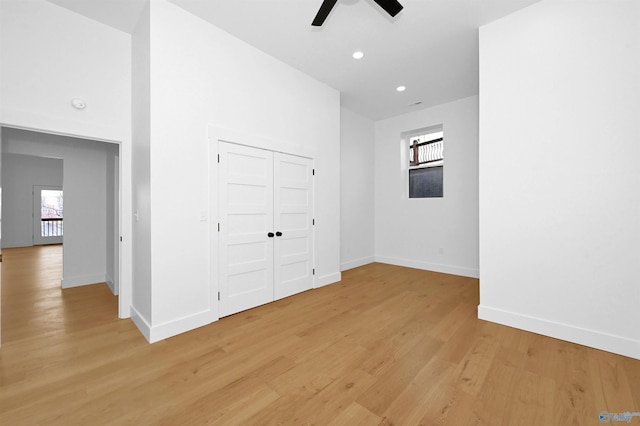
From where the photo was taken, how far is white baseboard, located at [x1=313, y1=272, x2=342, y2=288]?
4104 mm

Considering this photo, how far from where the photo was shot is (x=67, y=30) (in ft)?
8.69

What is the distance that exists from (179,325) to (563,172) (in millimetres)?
4049

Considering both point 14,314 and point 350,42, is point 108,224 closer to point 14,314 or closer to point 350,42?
point 14,314

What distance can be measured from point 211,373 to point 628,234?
11.9ft

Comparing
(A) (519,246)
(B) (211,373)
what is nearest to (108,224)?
(B) (211,373)

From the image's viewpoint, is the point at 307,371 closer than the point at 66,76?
Yes

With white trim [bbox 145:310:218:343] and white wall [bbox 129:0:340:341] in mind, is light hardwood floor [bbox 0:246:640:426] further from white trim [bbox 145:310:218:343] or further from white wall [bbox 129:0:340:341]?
white wall [bbox 129:0:340:341]

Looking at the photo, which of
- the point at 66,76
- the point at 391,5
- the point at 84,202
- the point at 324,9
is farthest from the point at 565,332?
the point at 84,202

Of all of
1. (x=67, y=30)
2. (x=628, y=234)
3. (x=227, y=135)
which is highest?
(x=67, y=30)

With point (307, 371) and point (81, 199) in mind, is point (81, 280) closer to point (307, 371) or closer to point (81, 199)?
point (81, 199)

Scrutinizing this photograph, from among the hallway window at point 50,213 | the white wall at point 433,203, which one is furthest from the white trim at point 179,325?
the hallway window at point 50,213

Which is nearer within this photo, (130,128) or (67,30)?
(67,30)

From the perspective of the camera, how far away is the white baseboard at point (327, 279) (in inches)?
162

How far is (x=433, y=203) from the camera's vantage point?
530cm
